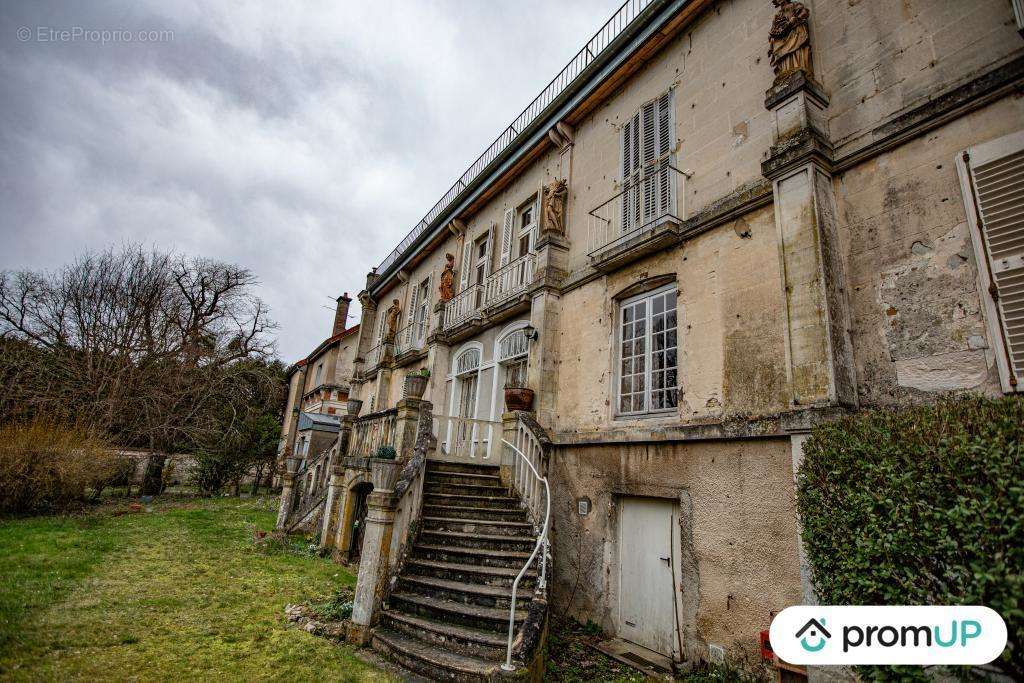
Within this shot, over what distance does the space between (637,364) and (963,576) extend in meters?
4.83

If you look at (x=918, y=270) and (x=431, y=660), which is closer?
(x=918, y=270)

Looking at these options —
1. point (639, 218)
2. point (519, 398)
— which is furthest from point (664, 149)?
point (519, 398)

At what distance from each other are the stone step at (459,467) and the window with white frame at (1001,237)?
7307mm

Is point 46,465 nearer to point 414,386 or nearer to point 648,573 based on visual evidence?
point 414,386

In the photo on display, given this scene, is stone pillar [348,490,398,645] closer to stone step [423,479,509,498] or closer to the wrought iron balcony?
stone step [423,479,509,498]

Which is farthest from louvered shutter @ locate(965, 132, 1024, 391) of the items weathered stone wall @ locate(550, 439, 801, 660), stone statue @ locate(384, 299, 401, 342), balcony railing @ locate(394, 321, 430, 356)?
stone statue @ locate(384, 299, 401, 342)

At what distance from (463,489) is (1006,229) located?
754 centimetres

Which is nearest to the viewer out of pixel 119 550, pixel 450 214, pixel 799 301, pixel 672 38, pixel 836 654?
pixel 836 654

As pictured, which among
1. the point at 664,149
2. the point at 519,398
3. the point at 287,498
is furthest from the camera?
the point at 287,498

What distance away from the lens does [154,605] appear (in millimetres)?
6055

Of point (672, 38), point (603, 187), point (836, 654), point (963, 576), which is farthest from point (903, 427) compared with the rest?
point (672, 38)

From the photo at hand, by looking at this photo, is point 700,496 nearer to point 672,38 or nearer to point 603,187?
point 603,187

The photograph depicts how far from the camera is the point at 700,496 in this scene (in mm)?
5605

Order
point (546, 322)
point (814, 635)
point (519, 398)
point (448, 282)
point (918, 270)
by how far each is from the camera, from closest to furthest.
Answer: point (814, 635)
point (918, 270)
point (519, 398)
point (546, 322)
point (448, 282)
